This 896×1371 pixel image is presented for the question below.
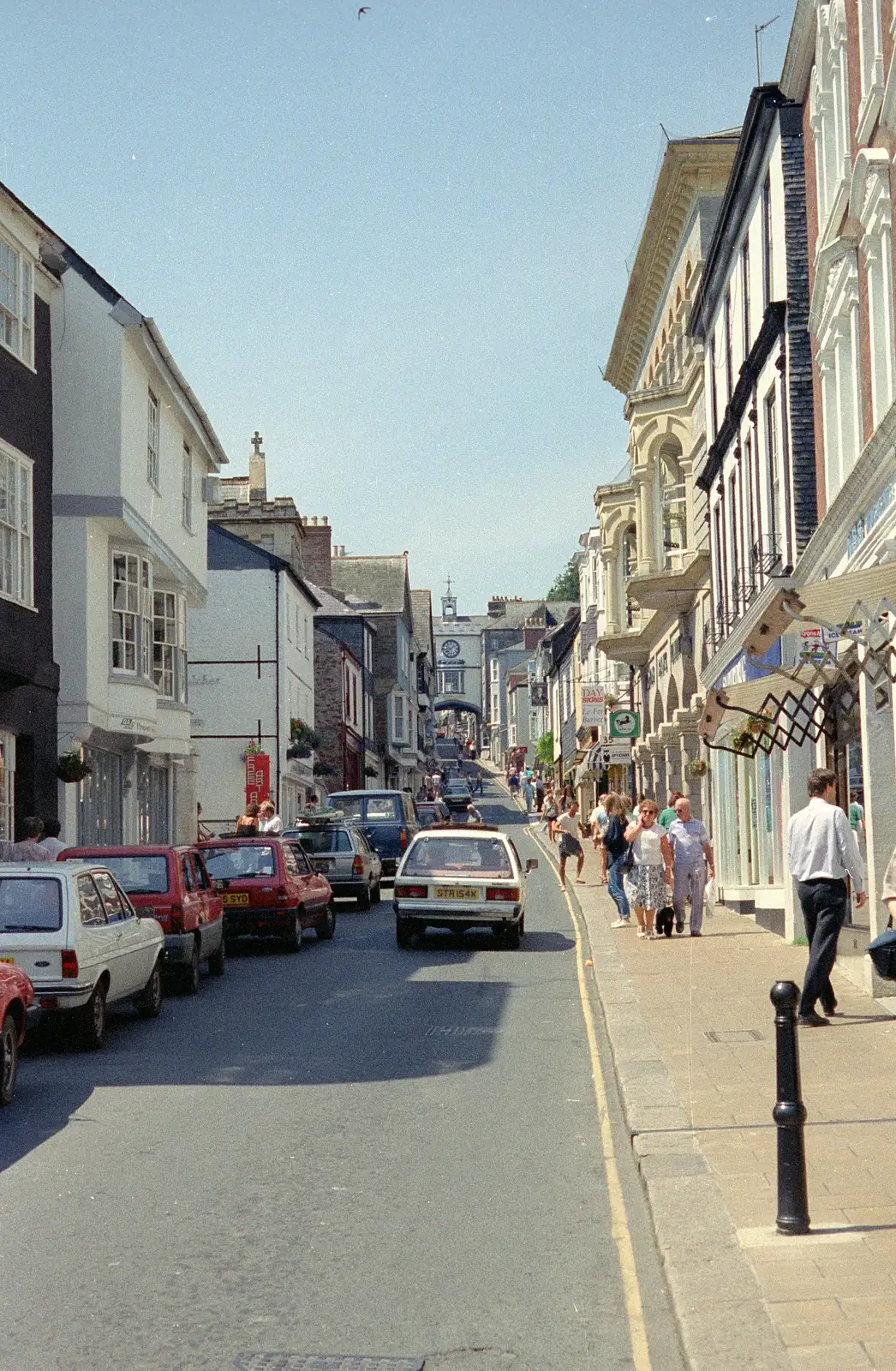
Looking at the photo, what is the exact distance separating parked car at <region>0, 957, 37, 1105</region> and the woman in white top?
12.2m

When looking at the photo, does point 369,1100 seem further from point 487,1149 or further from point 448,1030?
point 448,1030


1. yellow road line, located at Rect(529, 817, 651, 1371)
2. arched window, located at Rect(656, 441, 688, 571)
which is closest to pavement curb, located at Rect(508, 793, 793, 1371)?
yellow road line, located at Rect(529, 817, 651, 1371)

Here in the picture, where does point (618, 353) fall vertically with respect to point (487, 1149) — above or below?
above

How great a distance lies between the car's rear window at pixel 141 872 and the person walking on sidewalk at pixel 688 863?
7699 millimetres

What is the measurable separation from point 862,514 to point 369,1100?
7.83 meters

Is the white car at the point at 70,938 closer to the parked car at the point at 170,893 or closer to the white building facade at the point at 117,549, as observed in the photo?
the parked car at the point at 170,893

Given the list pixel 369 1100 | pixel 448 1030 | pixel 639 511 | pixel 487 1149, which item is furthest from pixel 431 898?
pixel 639 511

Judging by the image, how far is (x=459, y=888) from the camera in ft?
66.8

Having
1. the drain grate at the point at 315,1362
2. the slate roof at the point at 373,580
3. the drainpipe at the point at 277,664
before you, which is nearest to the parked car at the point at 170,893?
the drain grate at the point at 315,1362

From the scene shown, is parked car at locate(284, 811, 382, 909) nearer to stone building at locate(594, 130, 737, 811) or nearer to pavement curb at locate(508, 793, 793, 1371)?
stone building at locate(594, 130, 737, 811)

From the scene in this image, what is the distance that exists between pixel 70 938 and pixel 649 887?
1102 centimetres

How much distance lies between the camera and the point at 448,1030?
13.0 m

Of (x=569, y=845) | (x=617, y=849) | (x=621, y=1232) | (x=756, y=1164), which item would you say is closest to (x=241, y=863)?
(x=617, y=849)

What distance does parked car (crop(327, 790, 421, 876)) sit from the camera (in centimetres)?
3416
